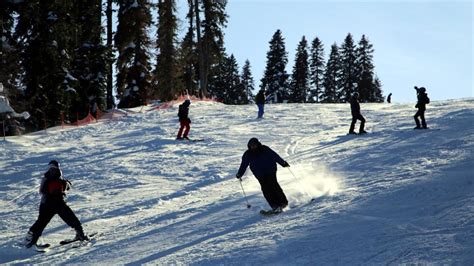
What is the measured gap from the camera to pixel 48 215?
8141 millimetres

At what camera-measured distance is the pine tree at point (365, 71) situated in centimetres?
6619

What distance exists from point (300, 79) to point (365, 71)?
9511 millimetres

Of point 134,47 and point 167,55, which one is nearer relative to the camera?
point 134,47

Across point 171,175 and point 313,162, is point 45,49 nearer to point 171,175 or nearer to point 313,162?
point 171,175

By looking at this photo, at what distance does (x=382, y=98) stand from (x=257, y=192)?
71951 millimetres

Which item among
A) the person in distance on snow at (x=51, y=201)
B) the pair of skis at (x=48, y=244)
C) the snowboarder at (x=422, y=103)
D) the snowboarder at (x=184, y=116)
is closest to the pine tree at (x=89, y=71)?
the snowboarder at (x=184, y=116)

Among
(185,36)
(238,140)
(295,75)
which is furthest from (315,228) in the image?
(295,75)

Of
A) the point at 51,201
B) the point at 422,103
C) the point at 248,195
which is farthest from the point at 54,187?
the point at 422,103

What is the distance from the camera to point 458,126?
→ 17.8 m

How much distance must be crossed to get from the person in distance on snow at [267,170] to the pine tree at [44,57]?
2124 centimetres

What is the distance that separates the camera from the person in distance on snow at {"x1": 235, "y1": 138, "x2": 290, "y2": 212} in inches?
339

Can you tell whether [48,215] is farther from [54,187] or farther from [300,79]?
[300,79]

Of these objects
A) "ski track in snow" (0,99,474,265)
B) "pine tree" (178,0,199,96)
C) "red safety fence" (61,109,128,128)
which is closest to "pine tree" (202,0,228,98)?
"pine tree" (178,0,199,96)

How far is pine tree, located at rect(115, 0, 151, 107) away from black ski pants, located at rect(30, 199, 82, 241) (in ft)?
88.8
